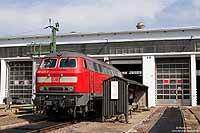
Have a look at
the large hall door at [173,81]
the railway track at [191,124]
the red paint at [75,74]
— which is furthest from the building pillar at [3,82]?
the red paint at [75,74]

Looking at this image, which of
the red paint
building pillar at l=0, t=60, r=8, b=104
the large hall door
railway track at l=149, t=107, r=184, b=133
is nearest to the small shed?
the red paint

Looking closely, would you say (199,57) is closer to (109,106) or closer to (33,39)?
(33,39)

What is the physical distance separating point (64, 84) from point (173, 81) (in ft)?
118

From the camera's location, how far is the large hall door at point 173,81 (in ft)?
173

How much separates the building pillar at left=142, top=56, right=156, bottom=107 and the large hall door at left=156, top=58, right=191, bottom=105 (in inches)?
67.5

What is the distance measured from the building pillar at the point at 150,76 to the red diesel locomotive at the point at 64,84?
3136cm

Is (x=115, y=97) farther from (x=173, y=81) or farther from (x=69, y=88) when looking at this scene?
(x=173, y=81)

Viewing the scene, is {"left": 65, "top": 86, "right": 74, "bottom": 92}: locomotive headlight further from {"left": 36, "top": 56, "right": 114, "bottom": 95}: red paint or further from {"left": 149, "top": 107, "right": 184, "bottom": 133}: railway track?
{"left": 149, "top": 107, "right": 184, "bottom": 133}: railway track

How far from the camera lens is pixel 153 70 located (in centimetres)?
5297

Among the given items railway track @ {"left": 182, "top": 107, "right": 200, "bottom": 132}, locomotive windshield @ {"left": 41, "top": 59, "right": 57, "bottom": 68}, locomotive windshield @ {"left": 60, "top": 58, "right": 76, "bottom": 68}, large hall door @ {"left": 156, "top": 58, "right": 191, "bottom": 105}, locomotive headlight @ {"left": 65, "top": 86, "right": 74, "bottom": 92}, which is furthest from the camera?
large hall door @ {"left": 156, "top": 58, "right": 191, "bottom": 105}

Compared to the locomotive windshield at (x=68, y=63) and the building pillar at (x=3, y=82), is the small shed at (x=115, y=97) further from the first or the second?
the building pillar at (x=3, y=82)

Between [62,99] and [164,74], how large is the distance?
1432 inches

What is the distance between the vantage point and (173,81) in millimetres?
53625

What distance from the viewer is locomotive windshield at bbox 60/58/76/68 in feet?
68.0
